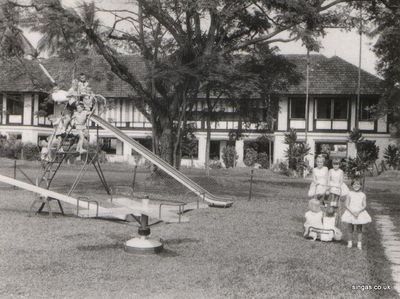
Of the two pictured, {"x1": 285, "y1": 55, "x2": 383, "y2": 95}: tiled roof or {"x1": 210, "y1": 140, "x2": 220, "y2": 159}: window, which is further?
{"x1": 210, "y1": 140, "x2": 220, "y2": 159}: window

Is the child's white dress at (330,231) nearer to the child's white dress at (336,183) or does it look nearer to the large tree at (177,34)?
the child's white dress at (336,183)

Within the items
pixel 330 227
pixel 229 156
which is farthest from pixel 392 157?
pixel 330 227

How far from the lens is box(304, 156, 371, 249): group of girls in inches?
416

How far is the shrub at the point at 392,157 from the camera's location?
35.9 meters

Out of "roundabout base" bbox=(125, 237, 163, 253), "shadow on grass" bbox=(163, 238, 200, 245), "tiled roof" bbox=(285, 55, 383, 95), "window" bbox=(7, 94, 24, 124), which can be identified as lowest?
"shadow on grass" bbox=(163, 238, 200, 245)

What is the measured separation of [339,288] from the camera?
7.54 meters

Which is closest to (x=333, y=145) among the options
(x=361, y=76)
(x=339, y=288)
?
(x=361, y=76)

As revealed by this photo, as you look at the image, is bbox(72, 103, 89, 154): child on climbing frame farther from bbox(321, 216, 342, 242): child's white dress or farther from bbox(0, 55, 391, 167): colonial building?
bbox(0, 55, 391, 167): colonial building

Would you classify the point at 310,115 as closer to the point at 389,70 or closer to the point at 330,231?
the point at 389,70

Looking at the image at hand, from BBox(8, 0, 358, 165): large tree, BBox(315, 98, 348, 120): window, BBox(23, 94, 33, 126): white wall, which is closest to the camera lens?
BBox(8, 0, 358, 165): large tree

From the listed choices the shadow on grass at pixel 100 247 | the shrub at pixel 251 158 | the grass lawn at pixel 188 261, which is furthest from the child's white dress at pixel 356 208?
the shrub at pixel 251 158

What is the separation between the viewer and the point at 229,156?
3972 cm

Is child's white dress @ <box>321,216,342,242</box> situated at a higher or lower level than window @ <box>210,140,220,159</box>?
lower

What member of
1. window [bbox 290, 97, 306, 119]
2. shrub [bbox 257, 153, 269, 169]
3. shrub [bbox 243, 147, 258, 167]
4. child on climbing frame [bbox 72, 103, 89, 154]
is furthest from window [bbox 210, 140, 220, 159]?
child on climbing frame [bbox 72, 103, 89, 154]
